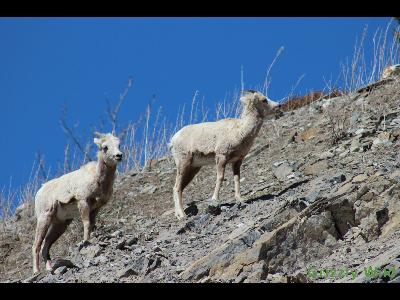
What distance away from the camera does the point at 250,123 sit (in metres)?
13.7

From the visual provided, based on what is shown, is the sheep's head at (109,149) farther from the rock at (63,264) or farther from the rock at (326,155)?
the rock at (326,155)

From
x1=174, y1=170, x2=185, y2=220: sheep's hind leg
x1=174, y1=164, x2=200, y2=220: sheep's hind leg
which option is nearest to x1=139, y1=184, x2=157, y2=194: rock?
x1=174, y1=164, x2=200, y2=220: sheep's hind leg

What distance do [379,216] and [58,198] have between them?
19.6ft

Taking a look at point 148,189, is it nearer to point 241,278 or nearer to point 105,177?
point 105,177

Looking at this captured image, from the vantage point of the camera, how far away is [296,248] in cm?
896

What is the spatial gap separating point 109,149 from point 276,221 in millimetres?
4085

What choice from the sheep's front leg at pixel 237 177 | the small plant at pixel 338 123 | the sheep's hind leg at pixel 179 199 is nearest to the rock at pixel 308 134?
the small plant at pixel 338 123

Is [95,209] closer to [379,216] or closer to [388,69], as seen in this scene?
[379,216]

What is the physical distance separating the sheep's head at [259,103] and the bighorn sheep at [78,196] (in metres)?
2.71

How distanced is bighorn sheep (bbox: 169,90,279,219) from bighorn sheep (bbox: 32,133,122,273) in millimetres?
1380

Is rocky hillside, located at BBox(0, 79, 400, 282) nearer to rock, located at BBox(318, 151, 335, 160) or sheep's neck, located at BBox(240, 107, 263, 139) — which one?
rock, located at BBox(318, 151, 335, 160)

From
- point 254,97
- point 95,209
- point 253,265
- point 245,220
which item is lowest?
point 253,265

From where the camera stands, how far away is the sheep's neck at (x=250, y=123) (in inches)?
534
